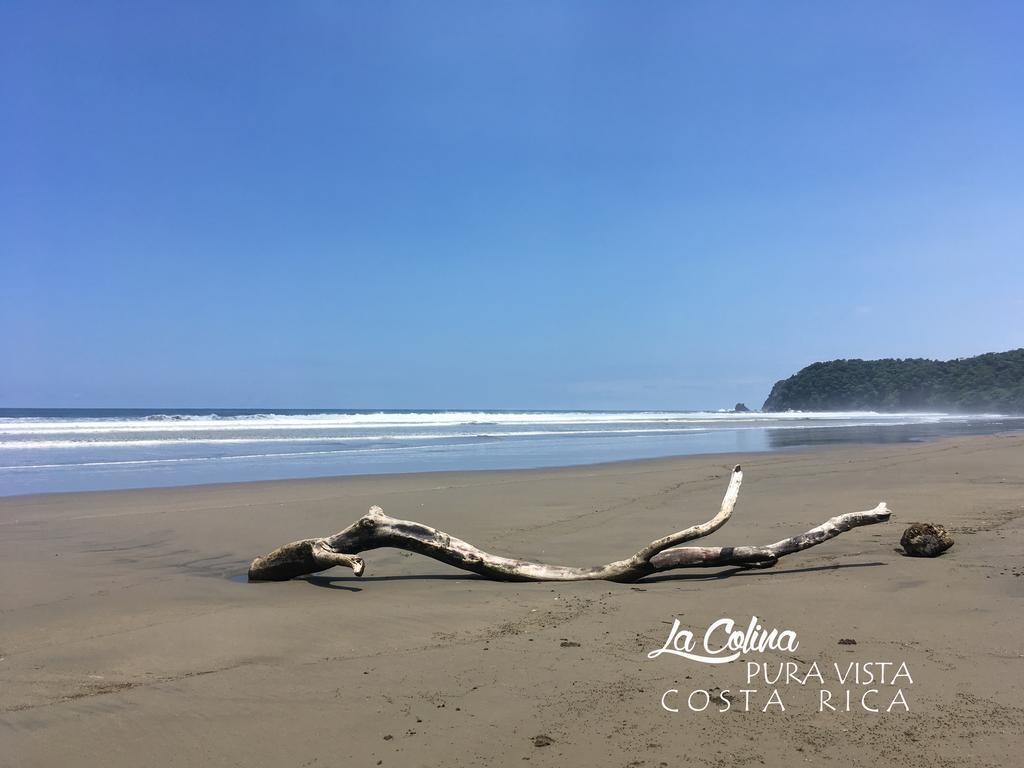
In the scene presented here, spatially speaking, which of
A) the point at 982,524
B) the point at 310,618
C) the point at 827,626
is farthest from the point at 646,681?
the point at 982,524

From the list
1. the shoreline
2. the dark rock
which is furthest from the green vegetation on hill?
the dark rock

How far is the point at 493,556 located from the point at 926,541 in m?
3.66

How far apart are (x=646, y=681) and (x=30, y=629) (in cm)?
397

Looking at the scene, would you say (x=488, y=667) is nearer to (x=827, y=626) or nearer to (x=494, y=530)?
(x=827, y=626)

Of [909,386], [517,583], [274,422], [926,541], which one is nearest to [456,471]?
[517,583]

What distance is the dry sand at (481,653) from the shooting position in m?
2.63

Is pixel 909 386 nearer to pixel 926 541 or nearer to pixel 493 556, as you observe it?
pixel 926 541

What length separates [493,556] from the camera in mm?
5438

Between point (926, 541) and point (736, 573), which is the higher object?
point (926, 541)

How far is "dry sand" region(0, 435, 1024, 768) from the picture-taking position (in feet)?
8.63

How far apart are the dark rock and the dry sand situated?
0.12 m

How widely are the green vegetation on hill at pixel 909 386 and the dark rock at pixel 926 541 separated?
7246 cm

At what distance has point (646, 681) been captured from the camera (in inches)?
124

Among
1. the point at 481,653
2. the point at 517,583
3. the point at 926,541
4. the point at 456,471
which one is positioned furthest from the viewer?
the point at 456,471
